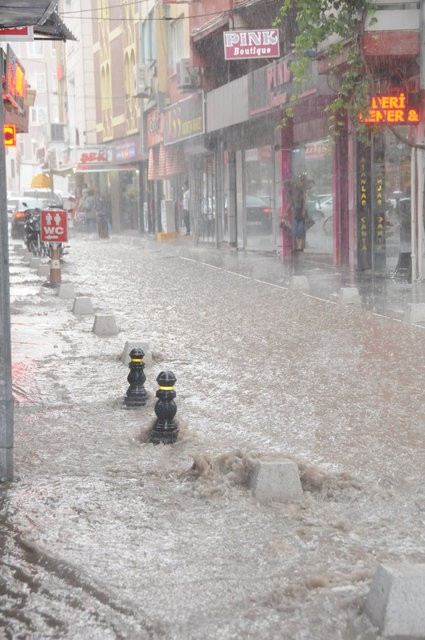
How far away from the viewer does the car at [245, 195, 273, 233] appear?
104 feet

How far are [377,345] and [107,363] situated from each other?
116 inches

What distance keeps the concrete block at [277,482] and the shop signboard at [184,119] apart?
2837 centimetres

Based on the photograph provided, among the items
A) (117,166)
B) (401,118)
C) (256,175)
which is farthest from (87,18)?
(401,118)

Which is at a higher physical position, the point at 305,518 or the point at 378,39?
the point at 378,39

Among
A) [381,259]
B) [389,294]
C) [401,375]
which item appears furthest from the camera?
[381,259]

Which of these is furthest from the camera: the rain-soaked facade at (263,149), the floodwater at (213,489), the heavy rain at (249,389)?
the rain-soaked facade at (263,149)

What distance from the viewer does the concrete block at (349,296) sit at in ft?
53.3

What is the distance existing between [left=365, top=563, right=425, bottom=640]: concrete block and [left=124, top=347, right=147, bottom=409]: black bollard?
470 centimetres

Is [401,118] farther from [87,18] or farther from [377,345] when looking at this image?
[87,18]

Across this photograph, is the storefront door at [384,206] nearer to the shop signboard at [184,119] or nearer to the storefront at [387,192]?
the storefront at [387,192]

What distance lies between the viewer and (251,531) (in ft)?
17.8

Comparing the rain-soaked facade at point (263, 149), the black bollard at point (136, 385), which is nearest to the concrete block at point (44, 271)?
the rain-soaked facade at point (263, 149)

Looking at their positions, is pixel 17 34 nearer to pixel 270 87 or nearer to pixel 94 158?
pixel 270 87

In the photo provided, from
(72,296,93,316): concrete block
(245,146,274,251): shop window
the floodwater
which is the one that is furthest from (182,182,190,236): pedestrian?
the floodwater
